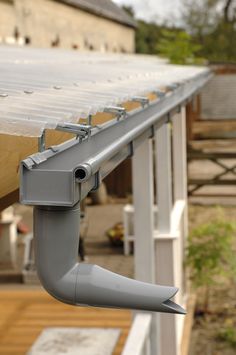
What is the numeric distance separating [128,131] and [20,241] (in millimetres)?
9367

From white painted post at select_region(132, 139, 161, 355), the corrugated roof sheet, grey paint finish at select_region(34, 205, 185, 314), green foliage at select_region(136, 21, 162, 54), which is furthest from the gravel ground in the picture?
green foliage at select_region(136, 21, 162, 54)

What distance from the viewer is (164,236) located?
6.75m

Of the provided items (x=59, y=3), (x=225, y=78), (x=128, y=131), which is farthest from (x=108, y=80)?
(x=225, y=78)

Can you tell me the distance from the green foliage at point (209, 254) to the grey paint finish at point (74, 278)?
6.78m

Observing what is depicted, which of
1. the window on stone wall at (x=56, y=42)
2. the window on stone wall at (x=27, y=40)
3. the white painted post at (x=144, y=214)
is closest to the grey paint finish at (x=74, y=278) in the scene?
the white painted post at (x=144, y=214)

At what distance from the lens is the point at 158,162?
267 inches

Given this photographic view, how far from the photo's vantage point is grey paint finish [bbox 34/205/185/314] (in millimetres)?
1761

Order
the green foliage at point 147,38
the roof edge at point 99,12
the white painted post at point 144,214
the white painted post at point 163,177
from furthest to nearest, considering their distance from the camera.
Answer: the green foliage at point 147,38 < the roof edge at point 99,12 < the white painted post at point 163,177 < the white painted post at point 144,214

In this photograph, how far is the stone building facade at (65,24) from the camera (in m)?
14.2

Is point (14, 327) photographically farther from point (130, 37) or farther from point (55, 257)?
point (130, 37)

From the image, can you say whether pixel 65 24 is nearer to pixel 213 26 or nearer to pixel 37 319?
pixel 37 319

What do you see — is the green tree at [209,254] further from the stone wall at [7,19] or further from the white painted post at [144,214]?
the stone wall at [7,19]

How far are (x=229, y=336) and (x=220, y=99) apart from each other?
1319 centimetres

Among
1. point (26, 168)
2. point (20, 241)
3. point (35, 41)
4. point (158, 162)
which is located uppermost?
point (35, 41)
